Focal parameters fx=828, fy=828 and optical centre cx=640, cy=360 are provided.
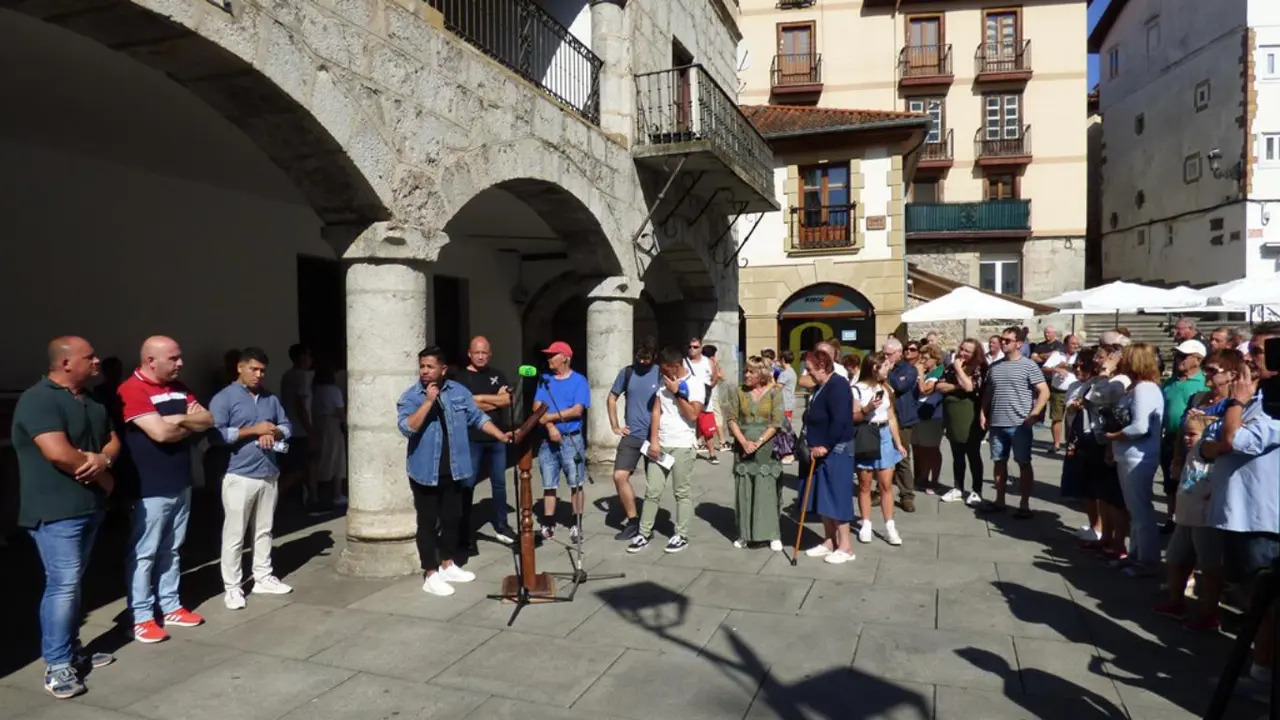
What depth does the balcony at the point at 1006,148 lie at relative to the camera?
93.4 feet

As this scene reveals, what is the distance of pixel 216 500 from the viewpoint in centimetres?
812

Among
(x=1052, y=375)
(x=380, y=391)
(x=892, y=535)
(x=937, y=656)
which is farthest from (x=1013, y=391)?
(x=380, y=391)

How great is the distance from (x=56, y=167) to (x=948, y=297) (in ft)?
42.0

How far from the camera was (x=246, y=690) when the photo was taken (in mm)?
3926

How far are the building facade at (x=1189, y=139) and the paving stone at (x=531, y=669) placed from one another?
25924 millimetres

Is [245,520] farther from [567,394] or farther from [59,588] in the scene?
[567,394]

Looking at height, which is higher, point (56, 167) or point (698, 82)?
point (698, 82)

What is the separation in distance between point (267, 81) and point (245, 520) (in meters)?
2.64

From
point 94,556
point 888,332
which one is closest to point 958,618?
point 94,556

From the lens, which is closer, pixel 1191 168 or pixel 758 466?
pixel 758 466

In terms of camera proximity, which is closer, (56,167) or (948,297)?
(56,167)

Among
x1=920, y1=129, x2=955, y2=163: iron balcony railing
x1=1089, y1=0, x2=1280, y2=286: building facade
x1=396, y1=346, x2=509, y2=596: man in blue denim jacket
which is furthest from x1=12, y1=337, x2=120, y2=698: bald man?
x1=920, y1=129, x2=955, y2=163: iron balcony railing

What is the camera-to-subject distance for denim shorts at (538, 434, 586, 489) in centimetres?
676

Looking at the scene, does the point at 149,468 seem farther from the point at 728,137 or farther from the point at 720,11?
the point at 720,11
